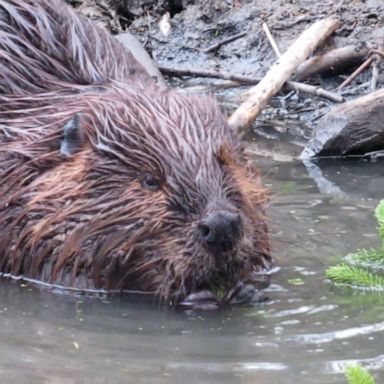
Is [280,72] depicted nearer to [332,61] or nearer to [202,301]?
[332,61]

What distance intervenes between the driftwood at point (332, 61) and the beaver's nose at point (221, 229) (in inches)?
168

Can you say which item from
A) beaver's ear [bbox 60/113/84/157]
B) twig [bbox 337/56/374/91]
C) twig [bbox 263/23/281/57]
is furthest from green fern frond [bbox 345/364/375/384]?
twig [bbox 263/23/281/57]

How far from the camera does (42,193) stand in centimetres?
528

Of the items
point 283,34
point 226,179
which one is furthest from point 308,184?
point 283,34

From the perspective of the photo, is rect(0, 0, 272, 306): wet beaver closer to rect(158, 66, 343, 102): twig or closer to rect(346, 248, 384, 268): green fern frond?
rect(346, 248, 384, 268): green fern frond

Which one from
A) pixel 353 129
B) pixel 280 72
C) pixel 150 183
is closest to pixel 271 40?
pixel 280 72

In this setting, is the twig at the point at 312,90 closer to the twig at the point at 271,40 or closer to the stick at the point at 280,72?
the stick at the point at 280,72

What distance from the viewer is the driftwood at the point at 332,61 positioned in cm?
895

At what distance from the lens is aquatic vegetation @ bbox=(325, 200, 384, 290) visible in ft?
16.4

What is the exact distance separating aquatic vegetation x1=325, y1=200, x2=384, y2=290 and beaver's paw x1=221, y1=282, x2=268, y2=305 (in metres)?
0.29

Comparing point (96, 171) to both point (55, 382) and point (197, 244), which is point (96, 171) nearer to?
point (197, 244)

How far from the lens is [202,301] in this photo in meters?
5.00

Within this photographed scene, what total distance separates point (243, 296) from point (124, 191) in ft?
2.03

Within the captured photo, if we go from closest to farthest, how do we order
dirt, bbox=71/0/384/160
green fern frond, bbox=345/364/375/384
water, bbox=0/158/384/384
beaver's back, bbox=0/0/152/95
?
green fern frond, bbox=345/364/375/384
water, bbox=0/158/384/384
beaver's back, bbox=0/0/152/95
dirt, bbox=71/0/384/160
